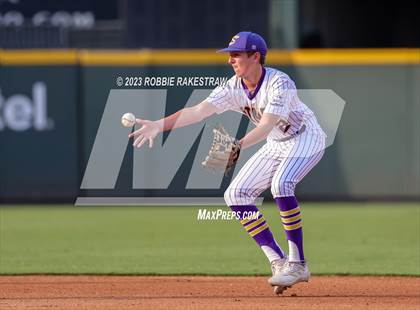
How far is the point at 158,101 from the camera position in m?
16.2

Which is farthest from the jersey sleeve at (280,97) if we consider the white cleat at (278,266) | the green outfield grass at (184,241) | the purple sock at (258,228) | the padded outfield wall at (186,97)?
the padded outfield wall at (186,97)

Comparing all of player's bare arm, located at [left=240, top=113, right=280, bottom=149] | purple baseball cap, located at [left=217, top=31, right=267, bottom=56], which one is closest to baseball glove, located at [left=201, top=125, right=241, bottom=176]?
player's bare arm, located at [left=240, top=113, right=280, bottom=149]

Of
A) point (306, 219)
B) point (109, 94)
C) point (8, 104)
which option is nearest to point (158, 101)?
point (109, 94)

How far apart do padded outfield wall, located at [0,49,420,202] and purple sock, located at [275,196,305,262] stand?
897 cm

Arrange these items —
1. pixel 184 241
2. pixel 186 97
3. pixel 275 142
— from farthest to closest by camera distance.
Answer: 1. pixel 186 97
2. pixel 184 241
3. pixel 275 142

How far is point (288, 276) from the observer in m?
7.32

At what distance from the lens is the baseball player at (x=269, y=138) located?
7.26 m

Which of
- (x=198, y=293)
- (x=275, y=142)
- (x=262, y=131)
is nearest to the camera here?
(x=262, y=131)

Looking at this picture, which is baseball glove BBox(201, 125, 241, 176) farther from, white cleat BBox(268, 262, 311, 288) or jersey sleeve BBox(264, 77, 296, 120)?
white cleat BBox(268, 262, 311, 288)

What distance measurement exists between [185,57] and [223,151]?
9.39m

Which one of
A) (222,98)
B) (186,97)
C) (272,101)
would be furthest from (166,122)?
(186,97)

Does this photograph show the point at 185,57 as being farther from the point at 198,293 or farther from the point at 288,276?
the point at 288,276

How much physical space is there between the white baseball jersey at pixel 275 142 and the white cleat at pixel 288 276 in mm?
538

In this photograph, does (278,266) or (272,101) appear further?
(278,266)
